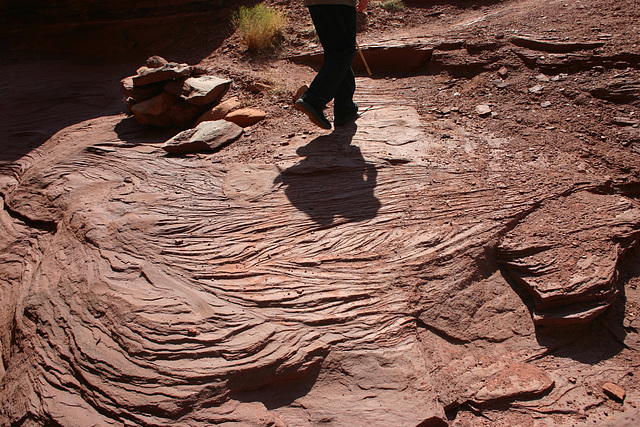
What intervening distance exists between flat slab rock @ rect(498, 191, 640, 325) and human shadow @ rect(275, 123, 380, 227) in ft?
3.50

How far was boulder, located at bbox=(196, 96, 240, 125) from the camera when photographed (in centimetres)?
481

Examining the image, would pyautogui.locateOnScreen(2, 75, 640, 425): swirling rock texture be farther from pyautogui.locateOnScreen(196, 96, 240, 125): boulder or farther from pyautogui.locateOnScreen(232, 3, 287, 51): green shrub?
pyautogui.locateOnScreen(232, 3, 287, 51): green shrub

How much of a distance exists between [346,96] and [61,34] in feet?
19.0

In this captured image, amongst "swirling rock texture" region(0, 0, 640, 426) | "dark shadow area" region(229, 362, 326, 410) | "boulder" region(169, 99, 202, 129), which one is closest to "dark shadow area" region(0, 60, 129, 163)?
"boulder" region(169, 99, 202, 129)

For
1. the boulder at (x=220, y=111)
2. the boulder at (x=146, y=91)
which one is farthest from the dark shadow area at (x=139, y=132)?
the boulder at (x=220, y=111)

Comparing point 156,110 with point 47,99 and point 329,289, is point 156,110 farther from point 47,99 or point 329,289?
point 329,289

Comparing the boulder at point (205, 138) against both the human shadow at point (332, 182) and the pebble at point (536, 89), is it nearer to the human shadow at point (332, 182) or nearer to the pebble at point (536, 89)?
the human shadow at point (332, 182)

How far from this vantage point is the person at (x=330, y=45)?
3.45 m

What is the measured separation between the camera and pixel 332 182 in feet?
11.5

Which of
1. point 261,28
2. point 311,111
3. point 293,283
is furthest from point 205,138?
point 261,28

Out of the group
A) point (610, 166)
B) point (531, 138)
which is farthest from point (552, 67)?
point (610, 166)

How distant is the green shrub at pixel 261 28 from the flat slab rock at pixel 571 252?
4.41m

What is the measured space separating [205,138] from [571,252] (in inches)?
128

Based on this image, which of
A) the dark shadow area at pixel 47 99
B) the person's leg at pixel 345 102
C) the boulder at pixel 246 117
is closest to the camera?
the person's leg at pixel 345 102
